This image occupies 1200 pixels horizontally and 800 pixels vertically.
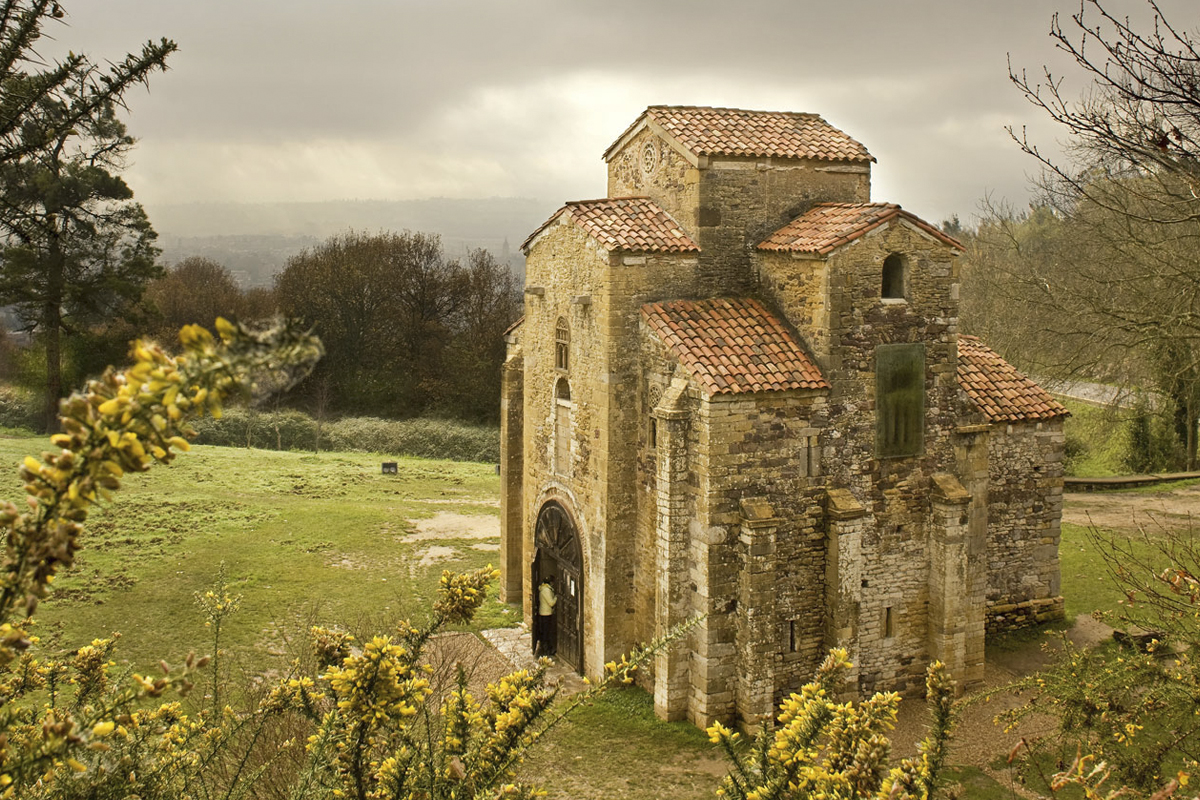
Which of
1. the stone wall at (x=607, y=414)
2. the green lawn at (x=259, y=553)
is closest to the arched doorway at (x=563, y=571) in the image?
the stone wall at (x=607, y=414)

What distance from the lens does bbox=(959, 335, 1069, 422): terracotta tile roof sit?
1664 centimetres

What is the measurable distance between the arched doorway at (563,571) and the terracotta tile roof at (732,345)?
381cm

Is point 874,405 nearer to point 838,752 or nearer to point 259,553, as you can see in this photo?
point 838,752

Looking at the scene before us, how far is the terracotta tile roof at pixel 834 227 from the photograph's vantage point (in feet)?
44.6

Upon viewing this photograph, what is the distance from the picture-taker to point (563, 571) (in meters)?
16.1

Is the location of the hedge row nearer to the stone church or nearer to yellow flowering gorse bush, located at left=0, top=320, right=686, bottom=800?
the stone church

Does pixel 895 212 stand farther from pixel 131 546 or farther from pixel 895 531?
pixel 131 546

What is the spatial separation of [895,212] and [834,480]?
3.99m

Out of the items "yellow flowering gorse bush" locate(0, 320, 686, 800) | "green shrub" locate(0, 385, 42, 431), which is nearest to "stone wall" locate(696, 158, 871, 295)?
"yellow flowering gorse bush" locate(0, 320, 686, 800)

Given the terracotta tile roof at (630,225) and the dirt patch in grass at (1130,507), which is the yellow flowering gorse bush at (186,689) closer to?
the terracotta tile roof at (630,225)

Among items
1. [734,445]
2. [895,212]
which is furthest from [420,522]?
[895,212]

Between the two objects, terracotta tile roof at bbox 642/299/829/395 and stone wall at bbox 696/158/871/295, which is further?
stone wall at bbox 696/158/871/295

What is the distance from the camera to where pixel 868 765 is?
511 centimetres

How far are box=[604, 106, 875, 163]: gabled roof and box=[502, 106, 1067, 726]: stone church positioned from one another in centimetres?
5
